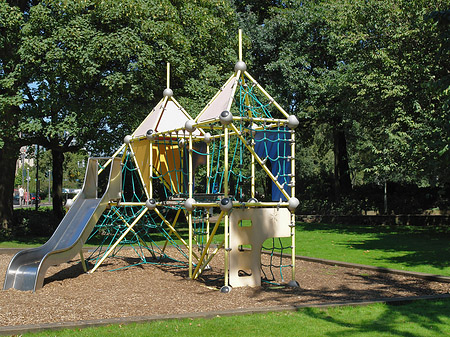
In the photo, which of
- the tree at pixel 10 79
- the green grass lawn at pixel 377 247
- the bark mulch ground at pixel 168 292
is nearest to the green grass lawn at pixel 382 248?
the green grass lawn at pixel 377 247

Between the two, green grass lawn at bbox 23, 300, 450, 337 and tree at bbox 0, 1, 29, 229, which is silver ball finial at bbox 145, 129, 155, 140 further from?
green grass lawn at bbox 23, 300, 450, 337

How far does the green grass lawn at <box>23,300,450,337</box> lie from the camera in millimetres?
6109

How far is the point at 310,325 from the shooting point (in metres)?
6.42

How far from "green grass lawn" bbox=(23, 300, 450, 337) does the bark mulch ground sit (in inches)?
25.7

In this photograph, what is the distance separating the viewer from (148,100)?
721 inches

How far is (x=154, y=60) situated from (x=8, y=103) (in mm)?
4436

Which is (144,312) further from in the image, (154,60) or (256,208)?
(154,60)

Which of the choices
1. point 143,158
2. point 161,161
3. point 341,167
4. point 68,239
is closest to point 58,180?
point 161,161

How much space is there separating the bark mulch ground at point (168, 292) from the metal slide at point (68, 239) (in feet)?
0.93

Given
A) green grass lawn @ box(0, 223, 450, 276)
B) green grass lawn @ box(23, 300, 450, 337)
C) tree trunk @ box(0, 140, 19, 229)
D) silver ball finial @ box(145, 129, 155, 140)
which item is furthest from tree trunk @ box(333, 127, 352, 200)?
green grass lawn @ box(23, 300, 450, 337)

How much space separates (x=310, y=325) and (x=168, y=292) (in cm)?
337

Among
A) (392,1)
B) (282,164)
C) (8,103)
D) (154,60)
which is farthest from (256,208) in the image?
(392,1)

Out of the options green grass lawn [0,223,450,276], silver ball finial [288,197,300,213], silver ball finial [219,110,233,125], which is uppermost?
silver ball finial [219,110,233,125]

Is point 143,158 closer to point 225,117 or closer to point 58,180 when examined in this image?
point 225,117
